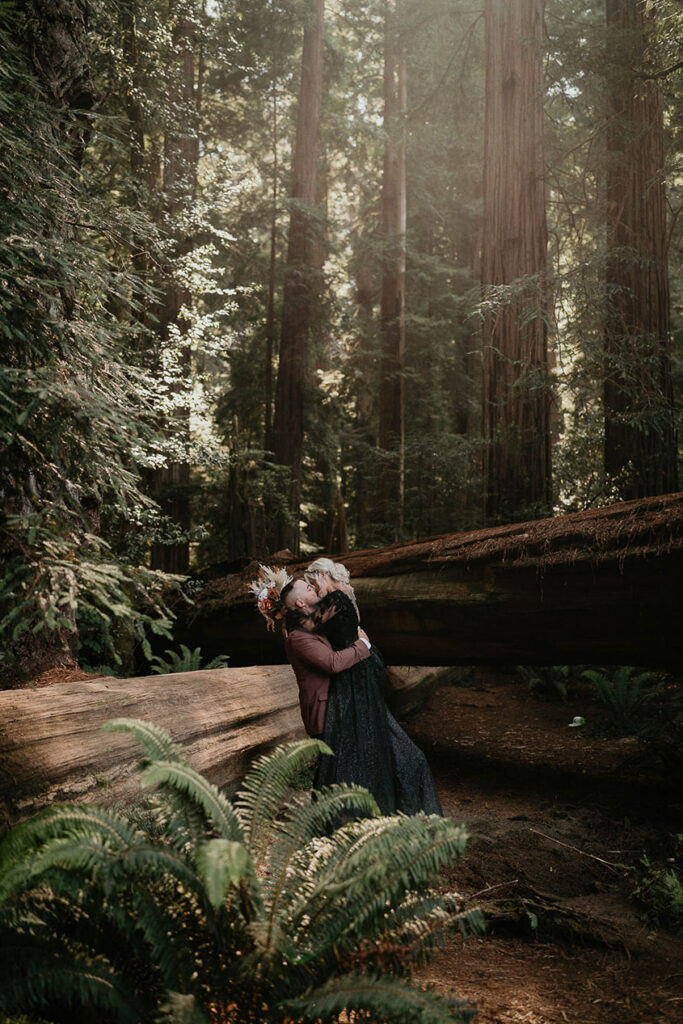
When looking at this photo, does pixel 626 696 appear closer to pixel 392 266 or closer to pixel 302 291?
pixel 302 291

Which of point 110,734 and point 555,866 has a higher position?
point 110,734

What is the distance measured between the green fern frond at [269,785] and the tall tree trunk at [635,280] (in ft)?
22.5

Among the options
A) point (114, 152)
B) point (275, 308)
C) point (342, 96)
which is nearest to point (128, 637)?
point (114, 152)

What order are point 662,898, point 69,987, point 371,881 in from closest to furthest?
point 69,987, point 371,881, point 662,898

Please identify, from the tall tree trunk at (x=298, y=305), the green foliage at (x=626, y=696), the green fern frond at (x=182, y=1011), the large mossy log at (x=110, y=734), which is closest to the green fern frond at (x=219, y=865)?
the green fern frond at (x=182, y=1011)

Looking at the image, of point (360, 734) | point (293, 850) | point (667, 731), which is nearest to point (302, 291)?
point (667, 731)

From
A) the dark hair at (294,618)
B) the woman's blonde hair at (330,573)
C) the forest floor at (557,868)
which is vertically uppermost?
the woman's blonde hair at (330,573)

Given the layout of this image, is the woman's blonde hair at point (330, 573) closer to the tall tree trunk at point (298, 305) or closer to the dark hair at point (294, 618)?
the dark hair at point (294, 618)

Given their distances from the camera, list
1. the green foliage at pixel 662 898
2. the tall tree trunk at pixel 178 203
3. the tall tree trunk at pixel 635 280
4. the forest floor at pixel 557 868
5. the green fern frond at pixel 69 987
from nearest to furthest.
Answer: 1. the green fern frond at pixel 69 987
2. the forest floor at pixel 557 868
3. the green foliage at pixel 662 898
4. the tall tree trunk at pixel 635 280
5. the tall tree trunk at pixel 178 203

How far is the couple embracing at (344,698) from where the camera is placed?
5.14 meters

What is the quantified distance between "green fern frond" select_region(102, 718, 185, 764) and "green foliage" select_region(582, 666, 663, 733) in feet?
22.0

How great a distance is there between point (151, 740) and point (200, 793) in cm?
35

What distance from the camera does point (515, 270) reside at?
31.8 ft

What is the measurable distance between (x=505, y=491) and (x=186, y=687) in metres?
5.57
